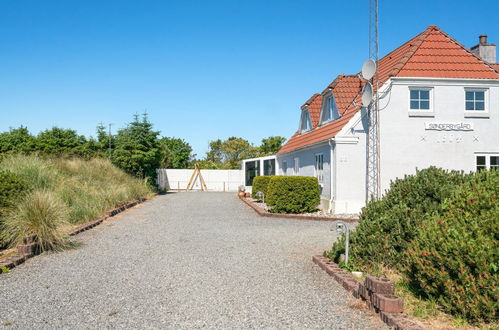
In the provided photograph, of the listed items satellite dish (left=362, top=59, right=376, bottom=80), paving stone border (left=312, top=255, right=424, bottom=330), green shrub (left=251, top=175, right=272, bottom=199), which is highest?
satellite dish (left=362, top=59, right=376, bottom=80)

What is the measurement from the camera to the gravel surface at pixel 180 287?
4.79m

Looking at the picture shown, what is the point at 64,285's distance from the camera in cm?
624

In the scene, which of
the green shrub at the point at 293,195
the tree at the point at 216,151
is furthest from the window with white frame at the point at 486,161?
the tree at the point at 216,151

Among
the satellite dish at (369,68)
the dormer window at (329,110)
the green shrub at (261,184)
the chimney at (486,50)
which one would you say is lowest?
the green shrub at (261,184)

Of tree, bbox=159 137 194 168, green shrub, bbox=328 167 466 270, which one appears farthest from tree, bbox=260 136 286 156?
green shrub, bbox=328 167 466 270

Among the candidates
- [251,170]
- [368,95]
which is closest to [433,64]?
[368,95]

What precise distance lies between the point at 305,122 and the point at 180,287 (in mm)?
19978

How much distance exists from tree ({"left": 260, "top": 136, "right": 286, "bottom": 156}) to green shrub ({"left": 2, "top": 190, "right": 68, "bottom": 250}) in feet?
141

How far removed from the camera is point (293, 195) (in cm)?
1587

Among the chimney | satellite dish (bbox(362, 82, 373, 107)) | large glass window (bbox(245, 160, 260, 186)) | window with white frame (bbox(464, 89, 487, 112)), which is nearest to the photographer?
satellite dish (bbox(362, 82, 373, 107))

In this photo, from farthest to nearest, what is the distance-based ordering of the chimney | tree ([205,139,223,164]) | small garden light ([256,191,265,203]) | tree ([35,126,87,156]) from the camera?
1. tree ([205,139,223,164])
2. tree ([35,126,87,156])
3. small garden light ([256,191,265,203])
4. the chimney

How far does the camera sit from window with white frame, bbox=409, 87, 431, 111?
16.3 m

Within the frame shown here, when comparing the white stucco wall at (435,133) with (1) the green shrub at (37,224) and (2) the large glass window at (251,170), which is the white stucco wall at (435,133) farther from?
(2) the large glass window at (251,170)

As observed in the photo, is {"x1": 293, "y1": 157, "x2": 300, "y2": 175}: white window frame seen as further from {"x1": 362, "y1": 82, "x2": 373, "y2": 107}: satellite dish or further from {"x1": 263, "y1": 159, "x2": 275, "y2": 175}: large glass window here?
{"x1": 362, "y1": 82, "x2": 373, "y2": 107}: satellite dish
